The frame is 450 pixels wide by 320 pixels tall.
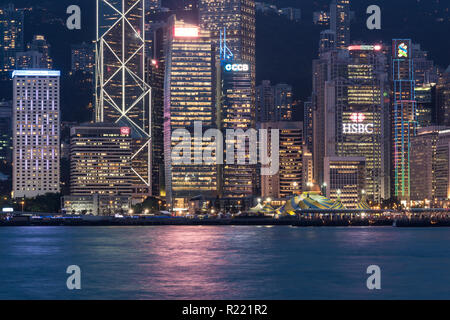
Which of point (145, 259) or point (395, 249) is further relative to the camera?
point (395, 249)

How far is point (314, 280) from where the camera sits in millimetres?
83875

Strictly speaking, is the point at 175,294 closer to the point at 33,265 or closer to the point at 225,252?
the point at 33,265

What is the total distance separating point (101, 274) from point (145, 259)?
59.9 ft

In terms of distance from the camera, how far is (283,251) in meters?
123

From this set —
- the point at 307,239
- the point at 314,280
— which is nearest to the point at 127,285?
the point at 314,280

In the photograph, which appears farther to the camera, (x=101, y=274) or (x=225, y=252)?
(x=225, y=252)

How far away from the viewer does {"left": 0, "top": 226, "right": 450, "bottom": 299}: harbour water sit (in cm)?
7312

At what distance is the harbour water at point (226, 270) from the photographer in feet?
240

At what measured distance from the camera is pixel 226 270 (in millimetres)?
91188

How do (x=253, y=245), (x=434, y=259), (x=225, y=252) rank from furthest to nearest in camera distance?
(x=253, y=245) → (x=225, y=252) → (x=434, y=259)
